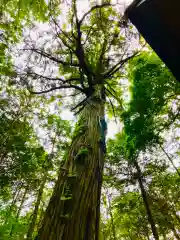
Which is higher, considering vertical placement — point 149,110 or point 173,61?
point 149,110

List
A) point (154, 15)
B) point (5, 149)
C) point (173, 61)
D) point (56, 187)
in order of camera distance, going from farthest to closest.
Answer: point (5, 149)
point (56, 187)
point (173, 61)
point (154, 15)

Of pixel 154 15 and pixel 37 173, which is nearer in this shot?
pixel 154 15

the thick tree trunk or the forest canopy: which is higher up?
the forest canopy

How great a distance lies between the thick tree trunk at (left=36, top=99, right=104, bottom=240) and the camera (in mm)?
1346

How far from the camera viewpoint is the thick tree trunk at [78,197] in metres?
1.35

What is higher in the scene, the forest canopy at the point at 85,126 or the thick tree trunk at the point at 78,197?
the forest canopy at the point at 85,126

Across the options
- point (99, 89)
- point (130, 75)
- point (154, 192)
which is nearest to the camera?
point (99, 89)

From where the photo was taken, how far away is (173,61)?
1.11 meters

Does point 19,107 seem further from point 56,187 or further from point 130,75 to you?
point 56,187

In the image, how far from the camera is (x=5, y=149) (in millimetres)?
7367

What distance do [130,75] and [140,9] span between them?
213 inches

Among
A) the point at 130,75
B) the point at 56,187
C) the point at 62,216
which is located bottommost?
the point at 62,216

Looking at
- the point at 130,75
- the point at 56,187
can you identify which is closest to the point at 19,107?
the point at 130,75

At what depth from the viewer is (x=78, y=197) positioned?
1.56 m
